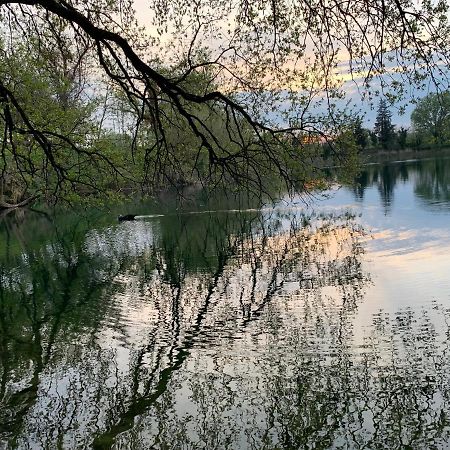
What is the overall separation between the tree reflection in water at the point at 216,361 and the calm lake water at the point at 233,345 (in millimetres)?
29

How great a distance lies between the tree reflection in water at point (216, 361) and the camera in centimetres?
629

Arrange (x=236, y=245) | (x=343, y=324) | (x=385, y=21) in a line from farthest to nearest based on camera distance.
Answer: (x=236, y=245), (x=343, y=324), (x=385, y=21)

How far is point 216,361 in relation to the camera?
8508mm

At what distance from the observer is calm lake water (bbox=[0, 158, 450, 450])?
634cm

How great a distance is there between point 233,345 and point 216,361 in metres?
0.82

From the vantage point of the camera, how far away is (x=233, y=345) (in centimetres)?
928

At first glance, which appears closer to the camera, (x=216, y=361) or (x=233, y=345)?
(x=216, y=361)

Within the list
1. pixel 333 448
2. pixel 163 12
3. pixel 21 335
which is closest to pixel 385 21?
pixel 163 12

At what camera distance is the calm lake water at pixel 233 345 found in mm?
6340

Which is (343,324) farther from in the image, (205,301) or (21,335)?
(21,335)

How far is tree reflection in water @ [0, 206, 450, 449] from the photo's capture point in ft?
20.6

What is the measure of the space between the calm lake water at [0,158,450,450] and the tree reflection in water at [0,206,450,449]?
29mm

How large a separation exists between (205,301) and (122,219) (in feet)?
68.1

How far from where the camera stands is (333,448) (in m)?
5.78
